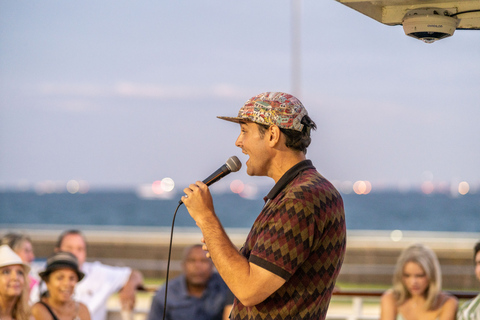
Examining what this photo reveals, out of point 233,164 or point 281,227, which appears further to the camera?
point 233,164

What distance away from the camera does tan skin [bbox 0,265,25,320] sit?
163 inches

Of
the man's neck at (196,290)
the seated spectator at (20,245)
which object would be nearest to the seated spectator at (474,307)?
the man's neck at (196,290)

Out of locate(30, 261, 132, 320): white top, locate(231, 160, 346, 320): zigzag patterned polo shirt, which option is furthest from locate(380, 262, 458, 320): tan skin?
locate(231, 160, 346, 320): zigzag patterned polo shirt

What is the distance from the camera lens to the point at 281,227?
7.31 feet

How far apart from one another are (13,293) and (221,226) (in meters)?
2.33

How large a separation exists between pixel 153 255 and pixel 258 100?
12529 millimetres

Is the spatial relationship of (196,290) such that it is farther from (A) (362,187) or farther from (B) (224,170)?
(A) (362,187)

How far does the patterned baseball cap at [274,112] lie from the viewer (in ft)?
7.88

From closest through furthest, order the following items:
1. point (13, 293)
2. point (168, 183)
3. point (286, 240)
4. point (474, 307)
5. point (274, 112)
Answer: point (286, 240) < point (274, 112) < point (13, 293) < point (474, 307) < point (168, 183)

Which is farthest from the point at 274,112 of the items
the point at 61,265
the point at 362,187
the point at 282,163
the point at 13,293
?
the point at 362,187

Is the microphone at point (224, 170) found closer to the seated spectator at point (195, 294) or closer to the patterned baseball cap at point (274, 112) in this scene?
the patterned baseball cap at point (274, 112)

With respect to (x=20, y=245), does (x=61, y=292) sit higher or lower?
lower

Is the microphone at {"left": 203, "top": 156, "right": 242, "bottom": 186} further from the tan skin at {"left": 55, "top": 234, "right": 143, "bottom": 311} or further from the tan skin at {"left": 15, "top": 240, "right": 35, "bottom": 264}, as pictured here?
the tan skin at {"left": 55, "top": 234, "right": 143, "bottom": 311}

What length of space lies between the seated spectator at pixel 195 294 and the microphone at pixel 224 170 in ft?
8.92
